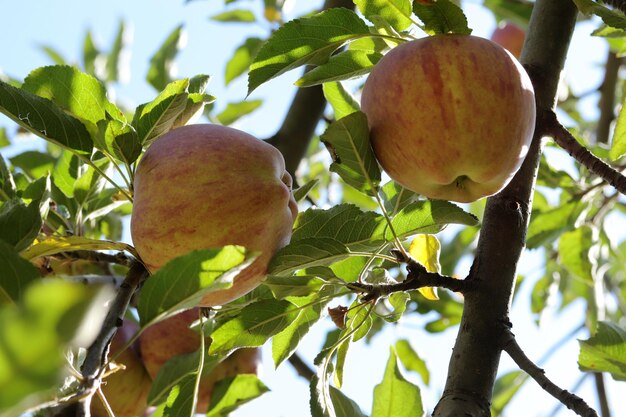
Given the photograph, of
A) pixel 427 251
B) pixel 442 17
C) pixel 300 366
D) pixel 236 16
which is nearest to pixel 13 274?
pixel 442 17

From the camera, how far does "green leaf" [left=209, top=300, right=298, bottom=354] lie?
4.55 feet

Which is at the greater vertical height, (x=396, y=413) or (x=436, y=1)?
(x=436, y=1)

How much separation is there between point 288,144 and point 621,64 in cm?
169

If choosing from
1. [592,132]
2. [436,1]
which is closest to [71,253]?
[436,1]

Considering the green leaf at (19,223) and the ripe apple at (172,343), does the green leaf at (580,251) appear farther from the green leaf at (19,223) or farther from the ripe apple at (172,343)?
the green leaf at (19,223)

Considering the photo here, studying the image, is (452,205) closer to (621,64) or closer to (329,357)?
(329,357)

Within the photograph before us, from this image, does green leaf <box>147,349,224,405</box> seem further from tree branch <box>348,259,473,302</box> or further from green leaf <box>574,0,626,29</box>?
green leaf <box>574,0,626,29</box>

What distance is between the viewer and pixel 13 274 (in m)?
0.98

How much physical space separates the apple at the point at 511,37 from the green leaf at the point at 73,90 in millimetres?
2409

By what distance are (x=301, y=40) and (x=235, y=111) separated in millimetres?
1248

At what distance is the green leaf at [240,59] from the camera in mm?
2787

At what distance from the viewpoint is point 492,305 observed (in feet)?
4.51

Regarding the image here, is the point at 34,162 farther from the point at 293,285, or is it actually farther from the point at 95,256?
the point at 293,285

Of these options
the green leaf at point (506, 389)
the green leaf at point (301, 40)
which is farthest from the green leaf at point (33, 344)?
the green leaf at point (506, 389)
